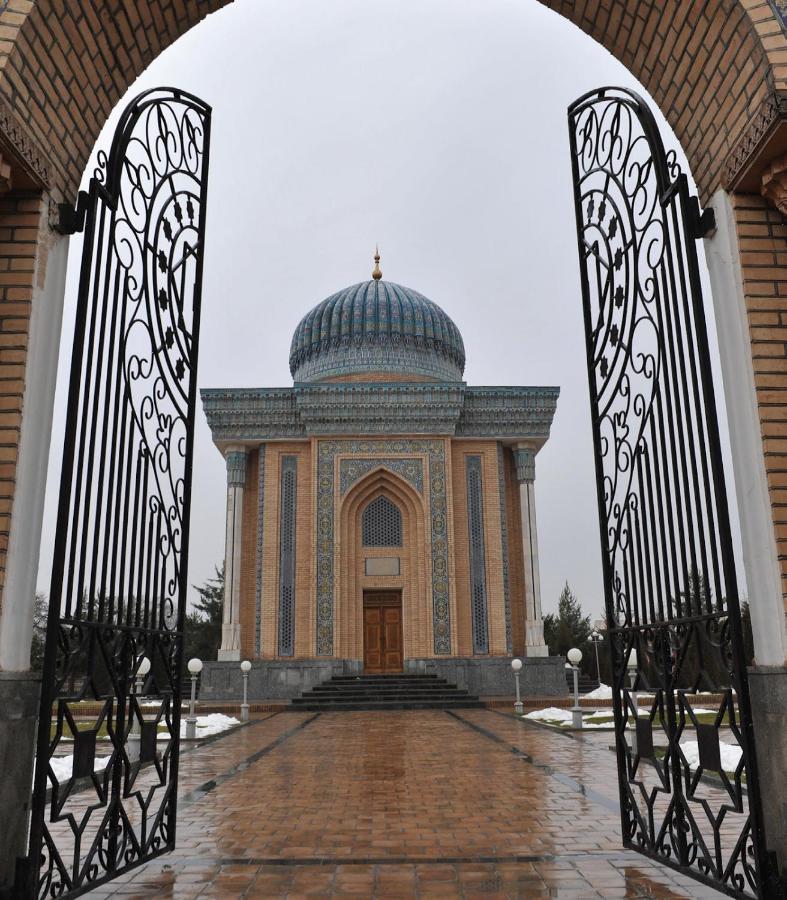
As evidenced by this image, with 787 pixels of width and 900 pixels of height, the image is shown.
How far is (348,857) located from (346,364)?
16892 millimetres

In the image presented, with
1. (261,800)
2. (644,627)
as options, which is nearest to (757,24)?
(644,627)

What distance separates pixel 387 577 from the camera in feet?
56.5

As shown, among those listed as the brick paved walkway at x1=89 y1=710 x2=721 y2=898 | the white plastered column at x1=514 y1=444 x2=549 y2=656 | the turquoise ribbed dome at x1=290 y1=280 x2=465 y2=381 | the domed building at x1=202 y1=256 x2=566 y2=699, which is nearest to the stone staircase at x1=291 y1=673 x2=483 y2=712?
the domed building at x1=202 y1=256 x2=566 y2=699

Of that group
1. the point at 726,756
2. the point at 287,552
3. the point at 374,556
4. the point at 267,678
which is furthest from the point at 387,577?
the point at 726,756

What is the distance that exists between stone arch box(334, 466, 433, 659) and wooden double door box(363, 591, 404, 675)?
0.60ft

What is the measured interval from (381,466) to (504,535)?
2973 mm

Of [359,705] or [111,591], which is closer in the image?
[111,591]

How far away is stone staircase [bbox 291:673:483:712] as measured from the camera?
14125mm

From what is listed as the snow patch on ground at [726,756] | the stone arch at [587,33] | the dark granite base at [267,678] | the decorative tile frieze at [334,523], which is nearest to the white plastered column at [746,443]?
the stone arch at [587,33]

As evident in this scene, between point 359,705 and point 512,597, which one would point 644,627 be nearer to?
point 359,705

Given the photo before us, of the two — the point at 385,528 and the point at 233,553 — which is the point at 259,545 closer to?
the point at 233,553

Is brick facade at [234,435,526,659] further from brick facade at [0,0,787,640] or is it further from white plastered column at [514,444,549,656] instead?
brick facade at [0,0,787,640]

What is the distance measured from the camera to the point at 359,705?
14.2 metres

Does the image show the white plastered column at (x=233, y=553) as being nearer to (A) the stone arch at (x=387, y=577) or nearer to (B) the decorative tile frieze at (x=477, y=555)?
(A) the stone arch at (x=387, y=577)
